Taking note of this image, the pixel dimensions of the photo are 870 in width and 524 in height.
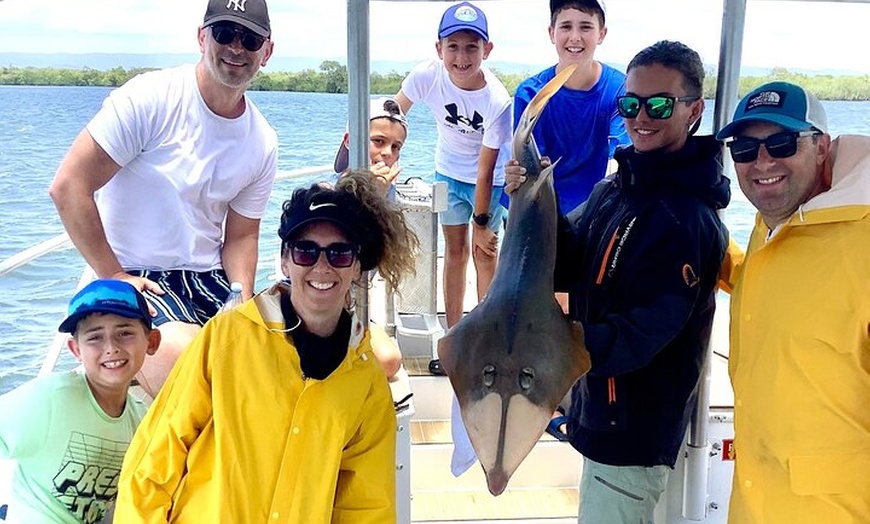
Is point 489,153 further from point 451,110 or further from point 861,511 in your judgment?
point 861,511

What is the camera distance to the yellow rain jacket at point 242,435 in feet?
5.50

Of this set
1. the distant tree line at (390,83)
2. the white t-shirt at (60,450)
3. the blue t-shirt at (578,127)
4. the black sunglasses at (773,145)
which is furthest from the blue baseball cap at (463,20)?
the white t-shirt at (60,450)

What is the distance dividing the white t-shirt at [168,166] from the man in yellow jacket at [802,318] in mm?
1434

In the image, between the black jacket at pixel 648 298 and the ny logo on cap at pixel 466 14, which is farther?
the ny logo on cap at pixel 466 14

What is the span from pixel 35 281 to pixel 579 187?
274 inches

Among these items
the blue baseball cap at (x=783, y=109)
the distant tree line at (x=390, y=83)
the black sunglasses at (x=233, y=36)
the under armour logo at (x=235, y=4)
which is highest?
the under armour logo at (x=235, y=4)

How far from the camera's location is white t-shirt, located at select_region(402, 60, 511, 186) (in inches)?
135

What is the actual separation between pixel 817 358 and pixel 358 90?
122 centimetres

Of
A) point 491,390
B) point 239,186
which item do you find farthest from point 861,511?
point 239,186

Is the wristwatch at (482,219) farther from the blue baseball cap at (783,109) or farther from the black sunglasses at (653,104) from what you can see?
the blue baseball cap at (783,109)

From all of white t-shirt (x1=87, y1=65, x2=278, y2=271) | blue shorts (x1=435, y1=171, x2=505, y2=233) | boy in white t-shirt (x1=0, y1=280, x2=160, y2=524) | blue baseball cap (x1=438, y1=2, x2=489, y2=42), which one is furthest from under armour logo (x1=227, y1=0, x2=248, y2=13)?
blue shorts (x1=435, y1=171, x2=505, y2=233)

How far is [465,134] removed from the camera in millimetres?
3672

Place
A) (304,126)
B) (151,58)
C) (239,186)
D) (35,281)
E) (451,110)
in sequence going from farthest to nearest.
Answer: (304,126) < (151,58) < (35,281) < (451,110) < (239,186)

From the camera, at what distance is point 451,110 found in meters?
3.58
